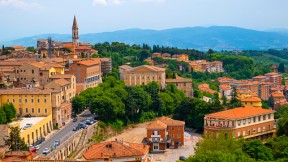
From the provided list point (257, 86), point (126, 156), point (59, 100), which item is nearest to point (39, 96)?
point (59, 100)

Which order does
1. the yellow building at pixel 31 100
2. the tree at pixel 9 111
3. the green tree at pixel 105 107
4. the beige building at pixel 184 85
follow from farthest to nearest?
1. the beige building at pixel 184 85
2. the green tree at pixel 105 107
3. the yellow building at pixel 31 100
4. the tree at pixel 9 111

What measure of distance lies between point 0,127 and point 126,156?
13179mm

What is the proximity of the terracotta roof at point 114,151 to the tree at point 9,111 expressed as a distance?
15.7 m

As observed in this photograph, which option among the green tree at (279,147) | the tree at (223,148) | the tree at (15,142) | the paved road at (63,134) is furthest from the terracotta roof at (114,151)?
the green tree at (279,147)

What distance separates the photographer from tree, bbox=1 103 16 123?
43.1m

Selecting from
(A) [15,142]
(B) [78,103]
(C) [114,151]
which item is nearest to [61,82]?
(B) [78,103]

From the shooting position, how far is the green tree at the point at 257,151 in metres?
32.3

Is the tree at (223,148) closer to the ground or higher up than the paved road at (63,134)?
higher up

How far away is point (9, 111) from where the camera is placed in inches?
1714

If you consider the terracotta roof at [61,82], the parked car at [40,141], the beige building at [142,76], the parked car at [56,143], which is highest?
the terracotta roof at [61,82]

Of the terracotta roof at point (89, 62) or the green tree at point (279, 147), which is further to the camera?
the terracotta roof at point (89, 62)

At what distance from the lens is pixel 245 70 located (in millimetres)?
103312

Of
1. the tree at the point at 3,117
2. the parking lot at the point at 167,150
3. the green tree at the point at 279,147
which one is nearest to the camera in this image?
the green tree at the point at 279,147

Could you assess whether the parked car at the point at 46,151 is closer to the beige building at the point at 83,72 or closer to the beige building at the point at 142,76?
the beige building at the point at 83,72
